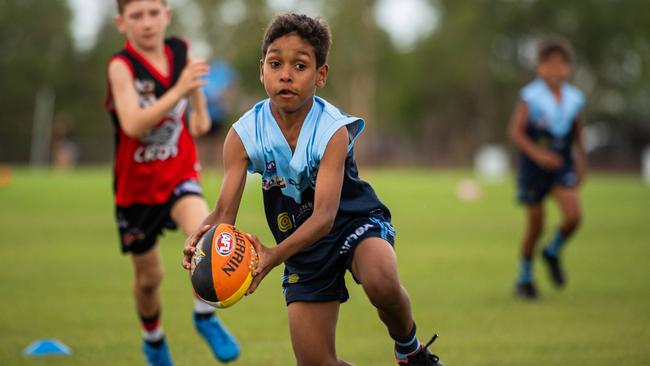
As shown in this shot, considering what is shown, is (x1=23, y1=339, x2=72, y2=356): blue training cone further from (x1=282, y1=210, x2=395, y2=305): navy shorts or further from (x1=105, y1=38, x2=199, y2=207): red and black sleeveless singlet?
(x1=282, y1=210, x2=395, y2=305): navy shorts

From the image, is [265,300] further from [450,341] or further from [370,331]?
[450,341]

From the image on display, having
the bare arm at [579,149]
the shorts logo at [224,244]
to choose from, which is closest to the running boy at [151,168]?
the shorts logo at [224,244]

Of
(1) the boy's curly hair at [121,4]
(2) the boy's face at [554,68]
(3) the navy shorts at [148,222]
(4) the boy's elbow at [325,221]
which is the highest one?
(2) the boy's face at [554,68]

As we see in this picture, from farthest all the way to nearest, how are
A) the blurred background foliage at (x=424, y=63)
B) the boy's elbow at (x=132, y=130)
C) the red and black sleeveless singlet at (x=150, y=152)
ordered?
the blurred background foliage at (x=424, y=63) → the red and black sleeveless singlet at (x=150, y=152) → the boy's elbow at (x=132, y=130)

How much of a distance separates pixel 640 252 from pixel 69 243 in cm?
819

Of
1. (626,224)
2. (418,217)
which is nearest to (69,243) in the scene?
(418,217)

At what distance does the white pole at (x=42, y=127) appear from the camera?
152 feet

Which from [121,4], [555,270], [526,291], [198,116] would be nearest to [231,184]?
[198,116]

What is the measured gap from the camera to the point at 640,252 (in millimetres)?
13273

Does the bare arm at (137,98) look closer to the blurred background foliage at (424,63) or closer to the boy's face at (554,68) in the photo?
the boy's face at (554,68)

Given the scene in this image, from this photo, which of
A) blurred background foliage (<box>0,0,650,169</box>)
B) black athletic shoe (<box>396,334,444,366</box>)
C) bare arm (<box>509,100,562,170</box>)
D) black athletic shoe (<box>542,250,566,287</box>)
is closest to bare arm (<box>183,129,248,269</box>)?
black athletic shoe (<box>396,334,444,366</box>)

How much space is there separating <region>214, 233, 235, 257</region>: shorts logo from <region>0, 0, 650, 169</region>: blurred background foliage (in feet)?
156

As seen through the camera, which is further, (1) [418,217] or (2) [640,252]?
(1) [418,217]

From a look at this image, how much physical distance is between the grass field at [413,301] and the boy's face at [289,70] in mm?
2473
